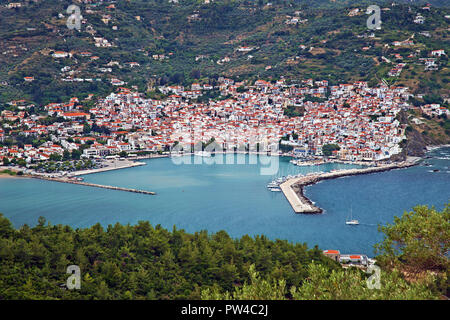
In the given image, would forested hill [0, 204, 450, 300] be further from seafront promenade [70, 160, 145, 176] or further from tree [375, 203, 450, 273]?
seafront promenade [70, 160, 145, 176]

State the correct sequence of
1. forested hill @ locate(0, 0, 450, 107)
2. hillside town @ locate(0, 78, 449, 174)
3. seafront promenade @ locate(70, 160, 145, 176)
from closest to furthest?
seafront promenade @ locate(70, 160, 145, 176) < hillside town @ locate(0, 78, 449, 174) < forested hill @ locate(0, 0, 450, 107)

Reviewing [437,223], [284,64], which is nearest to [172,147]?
[284,64]

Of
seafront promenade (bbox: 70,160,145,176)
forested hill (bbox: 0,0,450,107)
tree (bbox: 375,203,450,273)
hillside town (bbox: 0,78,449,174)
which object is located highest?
forested hill (bbox: 0,0,450,107)

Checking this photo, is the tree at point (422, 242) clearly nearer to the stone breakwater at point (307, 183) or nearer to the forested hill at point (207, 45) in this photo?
the stone breakwater at point (307, 183)

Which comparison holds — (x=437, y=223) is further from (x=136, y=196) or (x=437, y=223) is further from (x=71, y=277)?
(x=136, y=196)

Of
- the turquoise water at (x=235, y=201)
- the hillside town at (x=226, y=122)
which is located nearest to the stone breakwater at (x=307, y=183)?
the turquoise water at (x=235, y=201)

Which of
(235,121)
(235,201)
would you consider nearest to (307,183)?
(235,201)

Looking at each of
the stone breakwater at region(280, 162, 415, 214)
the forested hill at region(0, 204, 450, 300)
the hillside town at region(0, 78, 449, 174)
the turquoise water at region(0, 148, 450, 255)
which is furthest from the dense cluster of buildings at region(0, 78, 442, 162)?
the forested hill at region(0, 204, 450, 300)
